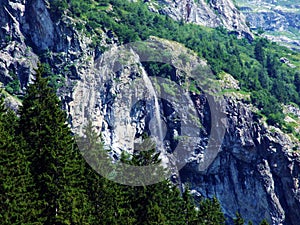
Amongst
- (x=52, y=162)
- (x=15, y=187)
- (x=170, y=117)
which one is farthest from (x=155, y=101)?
(x=15, y=187)

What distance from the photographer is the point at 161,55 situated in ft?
490

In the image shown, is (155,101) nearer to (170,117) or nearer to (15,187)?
(170,117)

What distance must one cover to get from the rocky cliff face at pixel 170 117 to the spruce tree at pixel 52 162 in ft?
258

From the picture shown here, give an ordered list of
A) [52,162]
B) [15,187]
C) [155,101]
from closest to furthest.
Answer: [15,187] < [52,162] < [155,101]

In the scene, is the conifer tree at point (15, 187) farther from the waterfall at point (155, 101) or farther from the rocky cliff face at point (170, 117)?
the waterfall at point (155, 101)

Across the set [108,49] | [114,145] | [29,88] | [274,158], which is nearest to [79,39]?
[108,49]

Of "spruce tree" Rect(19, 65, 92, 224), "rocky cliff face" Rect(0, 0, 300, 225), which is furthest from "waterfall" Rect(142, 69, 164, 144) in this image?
"spruce tree" Rect(19, 65, 92, 224)

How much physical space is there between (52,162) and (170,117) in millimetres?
96404

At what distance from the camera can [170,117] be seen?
143875 mm

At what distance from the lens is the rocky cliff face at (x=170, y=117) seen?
447ft

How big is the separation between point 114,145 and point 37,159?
8442 cm

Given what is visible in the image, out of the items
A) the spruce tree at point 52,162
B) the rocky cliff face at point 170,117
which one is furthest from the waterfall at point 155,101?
the spruce tree at point 52,162

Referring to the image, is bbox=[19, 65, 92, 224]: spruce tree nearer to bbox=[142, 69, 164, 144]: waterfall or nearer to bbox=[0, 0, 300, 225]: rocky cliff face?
bbox=[0, 0, 300, 225]: rocky cliff face

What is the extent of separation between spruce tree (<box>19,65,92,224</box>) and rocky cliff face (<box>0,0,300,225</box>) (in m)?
78.6
